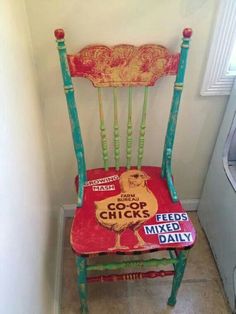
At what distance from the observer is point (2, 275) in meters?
0.64

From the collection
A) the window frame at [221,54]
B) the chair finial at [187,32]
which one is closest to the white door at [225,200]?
the window frame at [221,54]

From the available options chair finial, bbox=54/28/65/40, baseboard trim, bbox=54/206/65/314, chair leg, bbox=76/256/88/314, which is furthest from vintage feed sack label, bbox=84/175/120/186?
chair finial, bbox=54/28/65/40

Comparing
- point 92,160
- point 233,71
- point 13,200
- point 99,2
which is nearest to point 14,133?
point 13,200

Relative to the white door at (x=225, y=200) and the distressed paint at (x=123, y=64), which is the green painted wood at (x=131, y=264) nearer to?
the white door at (x=225, y=200)

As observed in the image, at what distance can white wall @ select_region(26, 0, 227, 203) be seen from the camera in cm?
100

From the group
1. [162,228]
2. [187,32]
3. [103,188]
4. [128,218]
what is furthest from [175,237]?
[187,32]

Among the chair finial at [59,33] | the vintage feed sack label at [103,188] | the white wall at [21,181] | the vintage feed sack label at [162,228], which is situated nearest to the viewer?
the white wall at [21,181]

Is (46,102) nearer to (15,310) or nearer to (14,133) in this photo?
(14,133)

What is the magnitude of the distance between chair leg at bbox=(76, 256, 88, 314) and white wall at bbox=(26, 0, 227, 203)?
0.50m

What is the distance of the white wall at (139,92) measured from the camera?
3.29ft

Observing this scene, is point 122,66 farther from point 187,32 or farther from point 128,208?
point 128,208

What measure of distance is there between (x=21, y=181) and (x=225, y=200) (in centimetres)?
86

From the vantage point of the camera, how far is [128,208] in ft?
3.65

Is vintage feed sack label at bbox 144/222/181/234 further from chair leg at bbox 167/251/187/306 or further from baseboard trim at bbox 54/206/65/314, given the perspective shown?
baseboard trim at bbox 54/206/65/314
